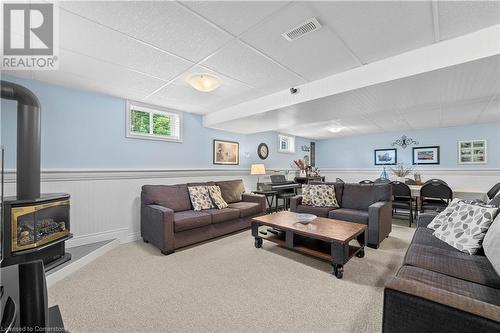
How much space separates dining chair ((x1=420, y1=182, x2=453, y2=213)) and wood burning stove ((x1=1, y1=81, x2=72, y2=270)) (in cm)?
595

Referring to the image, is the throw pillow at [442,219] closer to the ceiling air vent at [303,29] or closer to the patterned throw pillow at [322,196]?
the patterned throw pillow at [322,196]

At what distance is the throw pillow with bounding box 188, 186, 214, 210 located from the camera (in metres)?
3.68

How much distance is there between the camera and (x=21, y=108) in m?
2.25

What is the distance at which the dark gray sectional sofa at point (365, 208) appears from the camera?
3.12 metres

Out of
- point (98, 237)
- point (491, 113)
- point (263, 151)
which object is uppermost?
point (491, 113)

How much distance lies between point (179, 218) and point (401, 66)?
130 inches

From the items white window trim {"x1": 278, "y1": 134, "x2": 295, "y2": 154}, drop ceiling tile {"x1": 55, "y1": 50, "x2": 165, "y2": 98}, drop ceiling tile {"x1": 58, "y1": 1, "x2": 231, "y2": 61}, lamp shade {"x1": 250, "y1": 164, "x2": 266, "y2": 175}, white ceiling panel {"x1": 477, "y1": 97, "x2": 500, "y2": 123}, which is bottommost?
lamp shade {"x1": 250, "y1": 164, "x2": 266, "y2": 175}

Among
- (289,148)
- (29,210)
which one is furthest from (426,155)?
(29,210)

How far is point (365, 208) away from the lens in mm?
3693

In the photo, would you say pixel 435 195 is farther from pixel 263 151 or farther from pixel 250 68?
pixel 250 68

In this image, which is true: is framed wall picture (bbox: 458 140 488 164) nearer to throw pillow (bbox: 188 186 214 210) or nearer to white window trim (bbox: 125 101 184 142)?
throw pillow (bbox: 188 186 214 210)

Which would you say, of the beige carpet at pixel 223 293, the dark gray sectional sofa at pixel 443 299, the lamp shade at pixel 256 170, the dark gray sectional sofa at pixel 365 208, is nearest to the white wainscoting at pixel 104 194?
the beige carpet at pixel 223 293

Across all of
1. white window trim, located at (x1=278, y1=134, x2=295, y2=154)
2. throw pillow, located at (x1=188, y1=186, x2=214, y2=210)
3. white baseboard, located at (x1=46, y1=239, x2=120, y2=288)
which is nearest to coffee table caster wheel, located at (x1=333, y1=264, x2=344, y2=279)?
throw pillow, located at (x1=188, y1=186, x2=214, y2=210)

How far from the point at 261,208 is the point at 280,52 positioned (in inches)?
115
